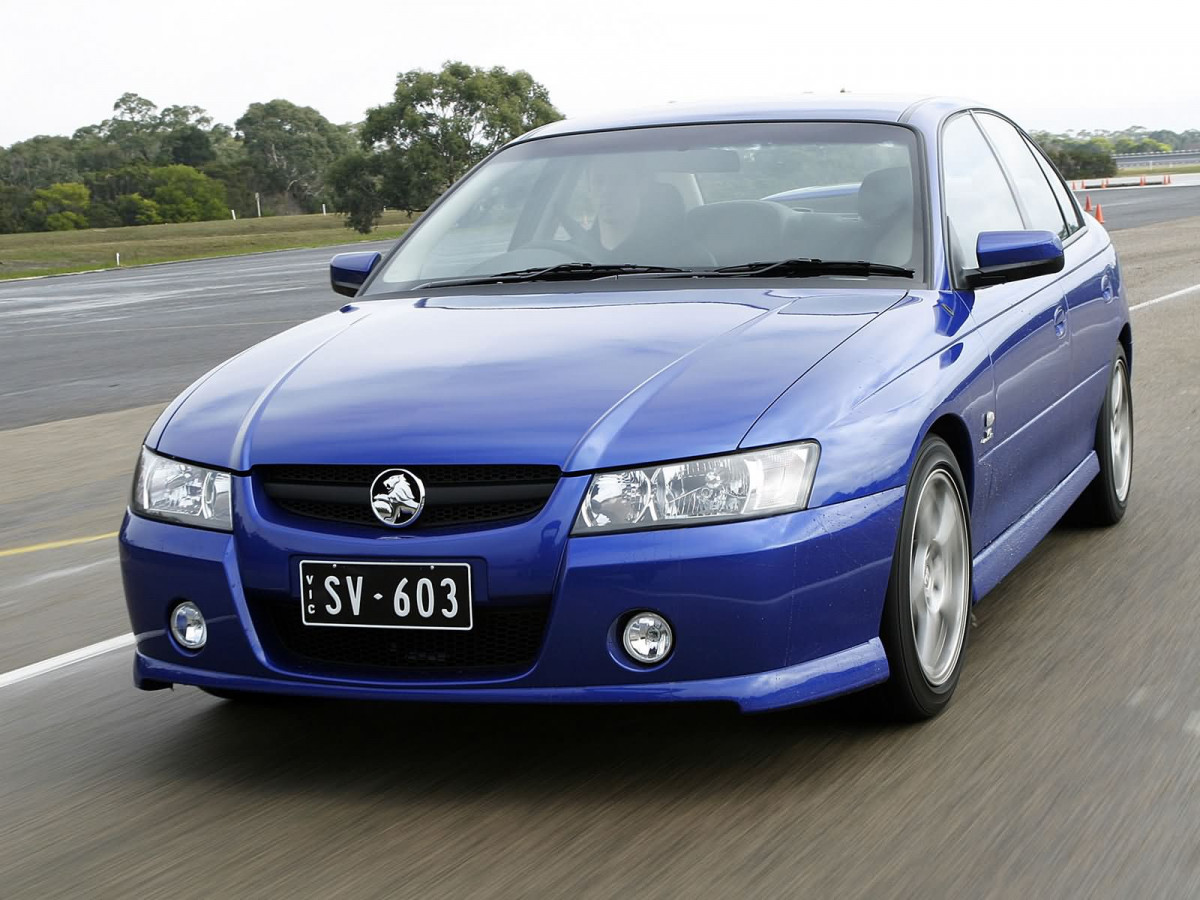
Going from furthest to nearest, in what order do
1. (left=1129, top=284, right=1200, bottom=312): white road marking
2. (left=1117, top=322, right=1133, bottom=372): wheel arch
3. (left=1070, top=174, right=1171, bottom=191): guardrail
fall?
(left=1070, top=174, right=1171, bottom=191): guardrail, (left=1129, top=284, right=1200, bottom=312): white road marking, (left=1117, top=322, right=1133, bottom=372): wheel arch

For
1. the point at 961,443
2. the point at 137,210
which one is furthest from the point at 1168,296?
the point at 137,210

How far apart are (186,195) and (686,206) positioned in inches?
4177

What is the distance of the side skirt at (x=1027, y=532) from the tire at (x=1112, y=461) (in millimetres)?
104

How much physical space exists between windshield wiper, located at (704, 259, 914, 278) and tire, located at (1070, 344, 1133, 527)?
176cm

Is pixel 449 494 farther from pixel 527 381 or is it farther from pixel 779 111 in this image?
pixel 779 111

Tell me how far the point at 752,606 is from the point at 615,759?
63cm

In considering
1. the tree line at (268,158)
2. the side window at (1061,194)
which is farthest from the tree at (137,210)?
the side window at (1061,194)

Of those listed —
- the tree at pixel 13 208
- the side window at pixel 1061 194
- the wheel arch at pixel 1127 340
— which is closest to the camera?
the side window at pixel 1061 194

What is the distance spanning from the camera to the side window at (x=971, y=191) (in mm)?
4914

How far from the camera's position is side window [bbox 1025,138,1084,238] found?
20.8ft

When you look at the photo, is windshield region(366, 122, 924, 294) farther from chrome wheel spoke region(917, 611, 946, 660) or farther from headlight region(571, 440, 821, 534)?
headlight region(571, 440, 821, 534)

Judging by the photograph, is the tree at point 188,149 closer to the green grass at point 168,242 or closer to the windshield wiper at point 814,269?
the green grass at point 168,242

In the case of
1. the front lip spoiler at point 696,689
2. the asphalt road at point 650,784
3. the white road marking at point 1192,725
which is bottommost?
the white road marking at point 1192,725

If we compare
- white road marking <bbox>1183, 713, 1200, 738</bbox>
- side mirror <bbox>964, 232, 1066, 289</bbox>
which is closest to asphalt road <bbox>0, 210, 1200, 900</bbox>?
white road marking <bbox>1183, 713, 1200, 738</bbox>
